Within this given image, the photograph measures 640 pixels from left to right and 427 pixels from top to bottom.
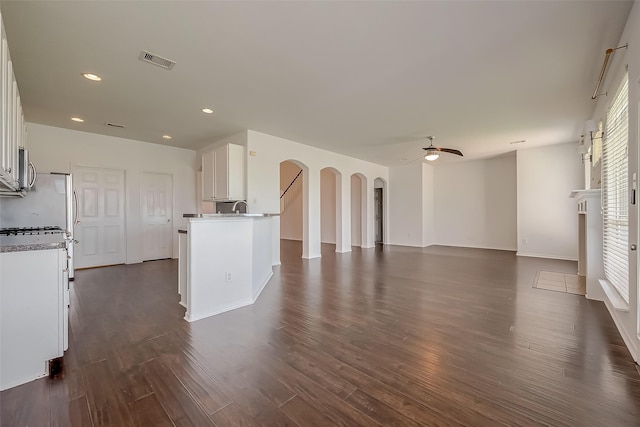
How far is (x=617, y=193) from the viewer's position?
2.75 m

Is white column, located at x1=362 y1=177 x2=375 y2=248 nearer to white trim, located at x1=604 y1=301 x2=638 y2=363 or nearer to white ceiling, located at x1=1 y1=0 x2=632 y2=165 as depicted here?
white ceiling, located at x1=1 y1=0 x2=632 y2=165

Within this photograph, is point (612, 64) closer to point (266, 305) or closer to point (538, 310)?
point (538, 310)

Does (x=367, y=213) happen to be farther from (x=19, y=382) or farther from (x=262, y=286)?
(x=19, y=382)

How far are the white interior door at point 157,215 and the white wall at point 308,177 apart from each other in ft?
8.45

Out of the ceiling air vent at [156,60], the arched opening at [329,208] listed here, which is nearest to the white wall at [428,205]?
the arched opening at [329,208]

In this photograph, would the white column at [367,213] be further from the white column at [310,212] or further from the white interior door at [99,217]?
the white interior door at [99,217]

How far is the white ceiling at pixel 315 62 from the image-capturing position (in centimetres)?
215

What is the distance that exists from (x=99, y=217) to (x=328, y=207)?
6396 mm

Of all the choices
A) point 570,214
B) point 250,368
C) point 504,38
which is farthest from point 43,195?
point 570,214

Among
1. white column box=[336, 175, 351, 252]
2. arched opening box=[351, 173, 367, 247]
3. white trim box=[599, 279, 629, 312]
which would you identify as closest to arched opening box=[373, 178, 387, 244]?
arched opening box=[351, 173, 367, 247]

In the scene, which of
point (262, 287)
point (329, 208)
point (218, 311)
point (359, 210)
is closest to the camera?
point (218, 311)

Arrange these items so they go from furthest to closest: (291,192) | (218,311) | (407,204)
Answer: (291,192) → (407,204) → (218,311)

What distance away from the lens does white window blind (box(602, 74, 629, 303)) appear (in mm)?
2506

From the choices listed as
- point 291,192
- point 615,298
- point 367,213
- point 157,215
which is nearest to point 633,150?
point 615,298
